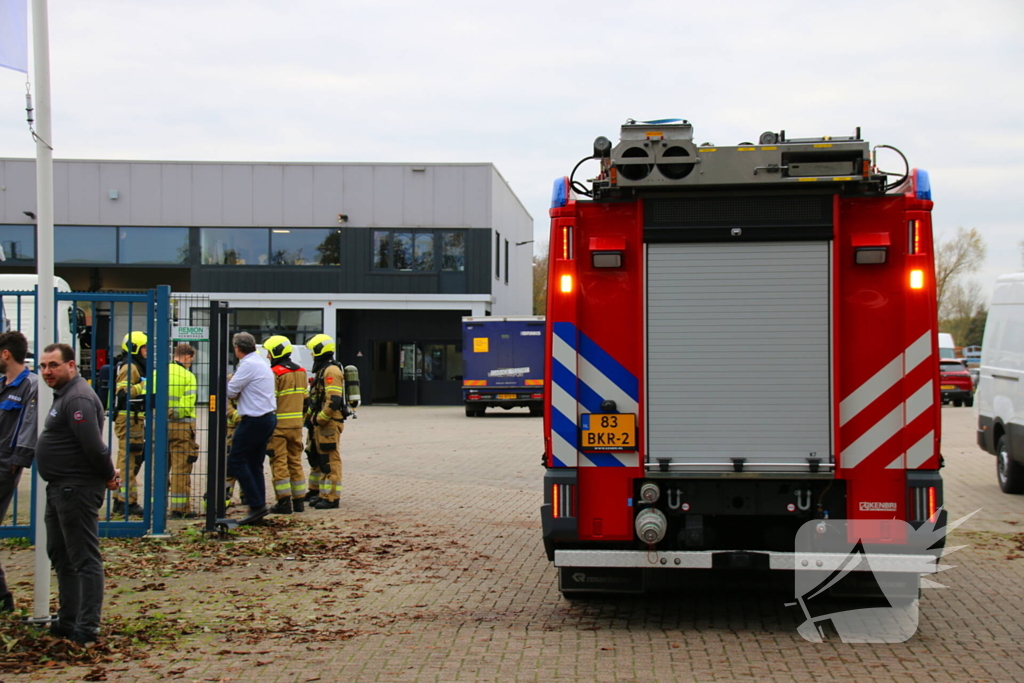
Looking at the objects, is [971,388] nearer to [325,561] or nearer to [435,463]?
[435,463]

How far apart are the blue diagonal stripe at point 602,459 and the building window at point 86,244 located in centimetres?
3639

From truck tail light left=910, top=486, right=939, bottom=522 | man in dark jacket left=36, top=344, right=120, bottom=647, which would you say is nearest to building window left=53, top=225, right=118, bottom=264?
man in dark jacket left=36, top=344, right=120, bottom=647

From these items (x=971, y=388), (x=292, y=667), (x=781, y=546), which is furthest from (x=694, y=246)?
A: (x=971, y=388)

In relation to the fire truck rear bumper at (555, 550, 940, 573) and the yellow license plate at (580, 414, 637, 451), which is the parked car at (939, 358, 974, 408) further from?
the yellow license plate at (580, 414, 637, 451)

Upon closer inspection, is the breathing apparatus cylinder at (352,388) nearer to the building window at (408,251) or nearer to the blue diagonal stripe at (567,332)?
the blue diagonal stripe at (567,332)

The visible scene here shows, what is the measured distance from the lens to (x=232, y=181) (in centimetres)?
3931

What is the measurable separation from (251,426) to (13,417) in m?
3.63

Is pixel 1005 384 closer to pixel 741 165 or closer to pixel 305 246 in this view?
pixel 741 165

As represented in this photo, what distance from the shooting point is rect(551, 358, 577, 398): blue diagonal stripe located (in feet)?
21.8

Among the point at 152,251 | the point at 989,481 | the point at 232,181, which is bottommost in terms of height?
the point at 989,481

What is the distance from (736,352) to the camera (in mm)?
6484

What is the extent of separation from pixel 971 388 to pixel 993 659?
111 feet

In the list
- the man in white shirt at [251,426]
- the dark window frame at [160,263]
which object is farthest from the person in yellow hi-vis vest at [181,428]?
the dark window frame at [160,263]

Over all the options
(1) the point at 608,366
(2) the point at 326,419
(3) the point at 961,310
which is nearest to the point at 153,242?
(2) the point at 326,419
